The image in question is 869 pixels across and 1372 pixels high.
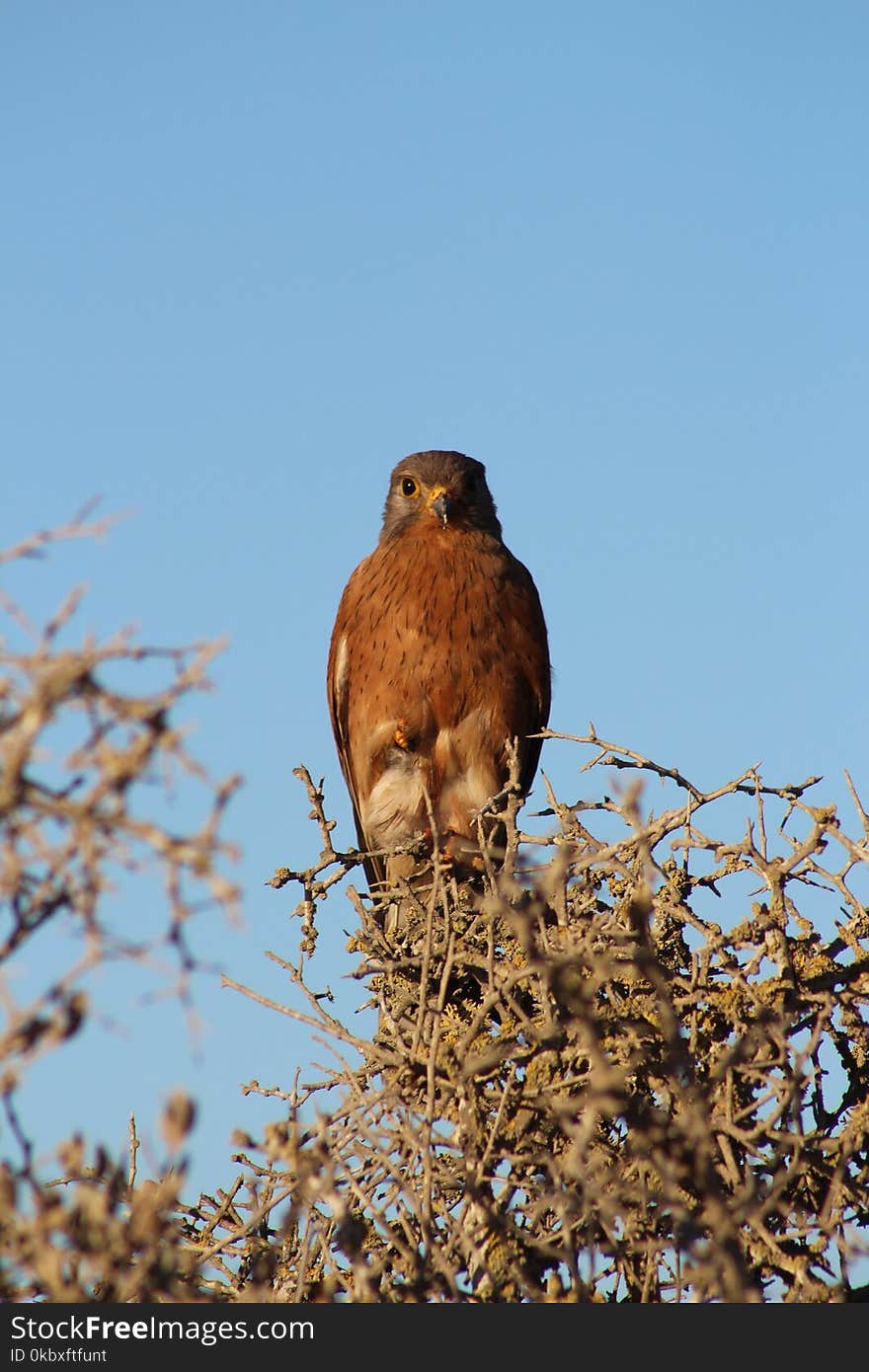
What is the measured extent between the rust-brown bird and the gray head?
0.02 metres

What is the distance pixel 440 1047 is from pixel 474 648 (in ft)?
9.50

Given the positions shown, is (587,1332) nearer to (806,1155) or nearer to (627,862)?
(806,1155)

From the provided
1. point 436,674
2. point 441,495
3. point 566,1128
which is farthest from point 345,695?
point 566,1128

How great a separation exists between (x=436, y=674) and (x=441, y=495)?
3.29ft

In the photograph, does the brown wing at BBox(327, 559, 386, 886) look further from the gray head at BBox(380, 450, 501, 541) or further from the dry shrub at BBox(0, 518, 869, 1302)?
the dry shrub at BBox(0, 518, 869, 1302)

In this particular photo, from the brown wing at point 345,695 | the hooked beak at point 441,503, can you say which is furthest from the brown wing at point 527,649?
the brown wing at point 345,695

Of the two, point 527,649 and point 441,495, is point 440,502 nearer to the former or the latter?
point 441,495

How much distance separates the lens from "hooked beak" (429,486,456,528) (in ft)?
21.7

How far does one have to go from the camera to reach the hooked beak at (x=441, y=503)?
6623mm

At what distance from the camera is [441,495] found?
675 centimetres

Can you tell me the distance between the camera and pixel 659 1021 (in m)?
3.48

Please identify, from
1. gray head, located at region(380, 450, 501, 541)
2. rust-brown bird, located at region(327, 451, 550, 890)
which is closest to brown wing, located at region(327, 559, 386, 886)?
rust-brown bird, located at region(327, 451, 550, 890)

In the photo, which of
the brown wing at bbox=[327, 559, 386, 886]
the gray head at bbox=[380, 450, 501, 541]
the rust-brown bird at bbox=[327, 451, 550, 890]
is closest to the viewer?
the rust-brown bird at bbox=[327, 451, 550, 890]

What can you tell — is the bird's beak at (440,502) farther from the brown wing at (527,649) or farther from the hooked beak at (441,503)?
the brown wing at (527,649)
